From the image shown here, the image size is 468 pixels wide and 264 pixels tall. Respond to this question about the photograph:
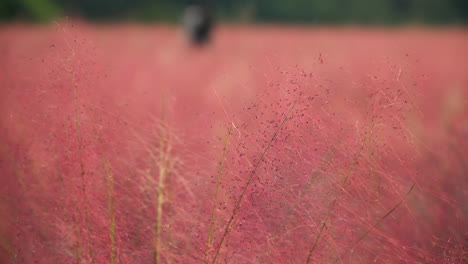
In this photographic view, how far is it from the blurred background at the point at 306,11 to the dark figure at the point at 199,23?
4.29m

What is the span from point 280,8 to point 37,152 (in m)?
13.1

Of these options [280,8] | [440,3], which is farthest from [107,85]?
[440,3]

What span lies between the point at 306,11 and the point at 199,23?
24.4 feet

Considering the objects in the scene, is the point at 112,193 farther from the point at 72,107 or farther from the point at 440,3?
the point at 440,3

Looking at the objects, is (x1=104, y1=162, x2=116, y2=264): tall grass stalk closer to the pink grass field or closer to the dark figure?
the pink grass field

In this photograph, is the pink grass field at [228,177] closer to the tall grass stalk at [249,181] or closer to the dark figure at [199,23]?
the tall grass stalk at [249,181]

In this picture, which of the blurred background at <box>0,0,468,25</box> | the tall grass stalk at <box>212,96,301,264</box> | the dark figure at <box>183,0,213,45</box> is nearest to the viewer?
the tall grass stalk at <box>212,96,301,264</box>

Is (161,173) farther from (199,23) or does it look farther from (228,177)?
(199,23)

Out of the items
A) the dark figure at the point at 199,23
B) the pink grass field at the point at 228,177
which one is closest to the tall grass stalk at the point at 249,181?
the pink grass field at the point at 228,177

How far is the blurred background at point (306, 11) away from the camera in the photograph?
1179 centimetres

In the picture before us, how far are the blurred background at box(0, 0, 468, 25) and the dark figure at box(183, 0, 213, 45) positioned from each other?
4293 mm

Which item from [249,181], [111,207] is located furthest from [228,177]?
[111,207]

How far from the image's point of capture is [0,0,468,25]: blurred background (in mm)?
11789

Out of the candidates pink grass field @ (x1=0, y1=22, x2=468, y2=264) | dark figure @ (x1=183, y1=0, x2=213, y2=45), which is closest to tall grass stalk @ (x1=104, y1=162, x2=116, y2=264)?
pink grass field @ (x1=0, y1=22, x2=468, y2=264)
